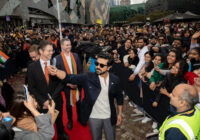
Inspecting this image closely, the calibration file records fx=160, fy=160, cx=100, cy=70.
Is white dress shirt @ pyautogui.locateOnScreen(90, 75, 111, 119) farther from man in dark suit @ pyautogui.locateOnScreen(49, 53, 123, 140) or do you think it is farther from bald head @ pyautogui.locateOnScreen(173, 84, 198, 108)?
bald head @ pyautogui.locateOnScreen(173, 84, 198, 108)

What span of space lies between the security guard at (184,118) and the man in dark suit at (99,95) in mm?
1184

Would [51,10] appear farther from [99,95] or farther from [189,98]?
[189,98]

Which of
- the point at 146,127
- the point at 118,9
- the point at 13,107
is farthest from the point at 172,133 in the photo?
the point at 118,9

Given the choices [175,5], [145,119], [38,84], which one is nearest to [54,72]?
[38,84]

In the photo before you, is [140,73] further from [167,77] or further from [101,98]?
[101,98]

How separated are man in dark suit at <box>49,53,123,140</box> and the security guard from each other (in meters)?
1.18

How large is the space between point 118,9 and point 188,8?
3859cm

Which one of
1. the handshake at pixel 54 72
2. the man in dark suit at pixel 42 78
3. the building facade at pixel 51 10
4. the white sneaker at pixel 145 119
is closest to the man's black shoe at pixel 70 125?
the man in dark suit at pixel 42 78

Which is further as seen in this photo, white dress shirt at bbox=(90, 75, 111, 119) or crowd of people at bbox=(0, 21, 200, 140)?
white dress shirt at bbox=(90, 75, 111, 119)

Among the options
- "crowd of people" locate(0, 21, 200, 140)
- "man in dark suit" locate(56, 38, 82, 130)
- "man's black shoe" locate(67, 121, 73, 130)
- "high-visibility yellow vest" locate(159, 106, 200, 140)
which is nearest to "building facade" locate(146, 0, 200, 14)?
"crowd of people" locate(0, 21, 200, 140)

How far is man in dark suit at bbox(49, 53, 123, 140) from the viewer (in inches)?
112

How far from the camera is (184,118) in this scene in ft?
5.78

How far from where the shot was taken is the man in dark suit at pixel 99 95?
2855 mm

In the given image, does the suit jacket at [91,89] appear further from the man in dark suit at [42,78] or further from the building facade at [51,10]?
the building facade at [51,10]
